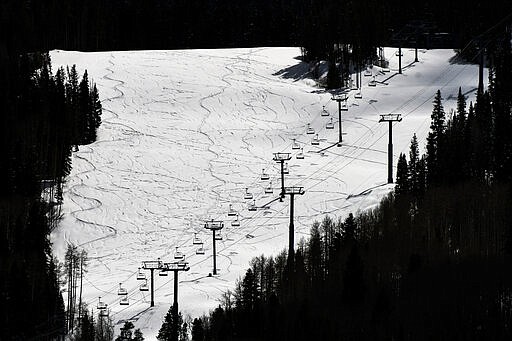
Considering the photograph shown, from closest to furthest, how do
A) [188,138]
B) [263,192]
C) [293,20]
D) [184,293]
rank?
[184,293]
[263,192]
[188,138]
[293,20]

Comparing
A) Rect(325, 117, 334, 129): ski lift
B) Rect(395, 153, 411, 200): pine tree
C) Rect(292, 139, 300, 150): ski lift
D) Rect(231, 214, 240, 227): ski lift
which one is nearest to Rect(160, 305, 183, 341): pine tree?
Rect(231, 214, 240, 227): ski lift

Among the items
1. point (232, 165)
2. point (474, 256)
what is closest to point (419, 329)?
point (474, 256)

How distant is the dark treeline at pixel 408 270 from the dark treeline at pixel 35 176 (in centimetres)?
1127

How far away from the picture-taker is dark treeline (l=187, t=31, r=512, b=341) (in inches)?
2581

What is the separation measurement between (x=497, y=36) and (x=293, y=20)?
36.5 meters

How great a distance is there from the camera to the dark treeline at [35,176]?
6869 centimetres

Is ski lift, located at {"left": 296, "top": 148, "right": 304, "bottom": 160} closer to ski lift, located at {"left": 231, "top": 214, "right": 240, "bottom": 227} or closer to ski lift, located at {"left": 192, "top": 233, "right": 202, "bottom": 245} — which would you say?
ski lift, located at {"left": 231, "top": 214, "right": 240, "bottom": 227}

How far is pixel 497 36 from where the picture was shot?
138m

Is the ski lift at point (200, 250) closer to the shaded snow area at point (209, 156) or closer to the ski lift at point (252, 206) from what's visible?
the shaded snow area at point (209, 156)

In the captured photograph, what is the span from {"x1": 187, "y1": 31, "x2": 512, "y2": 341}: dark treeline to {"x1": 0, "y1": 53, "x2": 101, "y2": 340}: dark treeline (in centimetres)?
1127

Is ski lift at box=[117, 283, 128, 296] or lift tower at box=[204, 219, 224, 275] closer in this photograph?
ski lift at box=[117, 283, 128, 296]

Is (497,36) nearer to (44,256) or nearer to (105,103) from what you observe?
(105,103)

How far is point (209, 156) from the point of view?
98.9 m

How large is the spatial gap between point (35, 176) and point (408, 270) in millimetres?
30800
